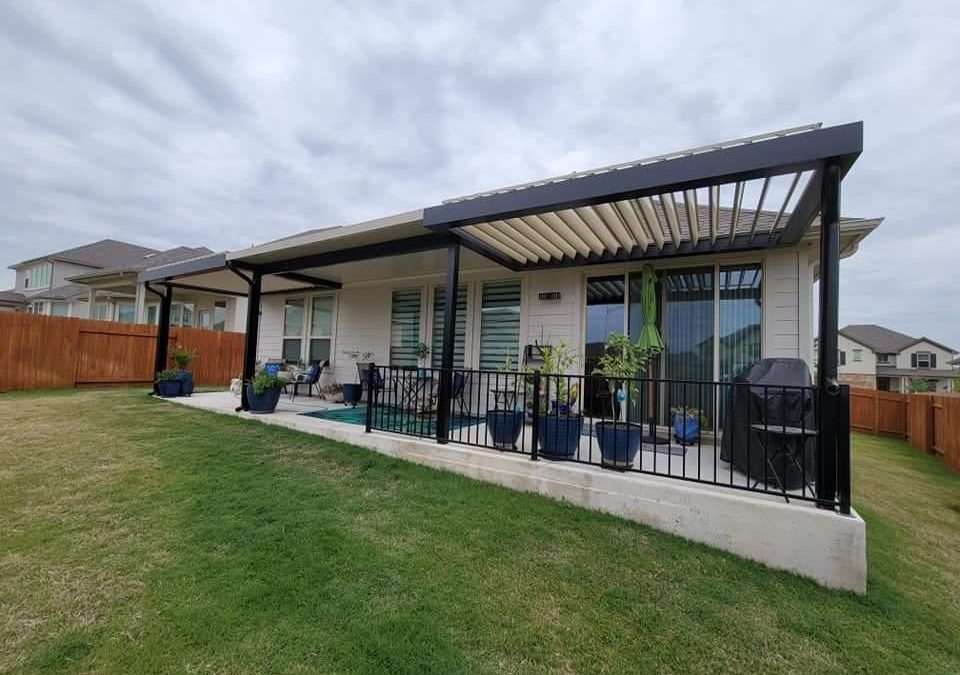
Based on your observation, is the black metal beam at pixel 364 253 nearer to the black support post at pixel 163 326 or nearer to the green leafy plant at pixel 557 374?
the green leafy plant at pixel 557 374

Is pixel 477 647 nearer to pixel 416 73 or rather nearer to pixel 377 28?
pixel 377 28

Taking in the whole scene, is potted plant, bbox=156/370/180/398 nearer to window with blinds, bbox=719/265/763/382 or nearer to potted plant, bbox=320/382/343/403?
potted plant, bbox=320/382/343/403

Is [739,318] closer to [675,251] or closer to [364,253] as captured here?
[675,251]

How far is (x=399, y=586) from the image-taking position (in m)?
2.30

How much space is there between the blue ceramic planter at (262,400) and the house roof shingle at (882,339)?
43.2 meters

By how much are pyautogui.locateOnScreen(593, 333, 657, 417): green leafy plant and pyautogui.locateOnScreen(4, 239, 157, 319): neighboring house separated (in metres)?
23.0

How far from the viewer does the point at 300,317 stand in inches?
371

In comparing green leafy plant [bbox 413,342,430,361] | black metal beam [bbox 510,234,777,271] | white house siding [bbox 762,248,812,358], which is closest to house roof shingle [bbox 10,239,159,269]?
green leafy plant [bbox 413,342,430,361]

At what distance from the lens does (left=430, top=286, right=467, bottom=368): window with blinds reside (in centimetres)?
689

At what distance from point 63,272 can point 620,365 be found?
96.1 feet

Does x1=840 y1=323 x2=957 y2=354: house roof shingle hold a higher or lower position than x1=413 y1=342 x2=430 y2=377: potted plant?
higher

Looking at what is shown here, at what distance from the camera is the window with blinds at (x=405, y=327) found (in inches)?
295

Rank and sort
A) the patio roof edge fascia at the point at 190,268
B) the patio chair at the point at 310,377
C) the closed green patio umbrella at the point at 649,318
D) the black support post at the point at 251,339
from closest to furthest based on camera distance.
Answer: the closed green patio umbrella at the point at 649,318 < the black support post at the point at 251,339 < the patio roof edge fascia at the point at 190,268 < the patio chair at the point at 310,377

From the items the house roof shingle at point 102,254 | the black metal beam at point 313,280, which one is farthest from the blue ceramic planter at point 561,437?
the house roof shingle at point 102,254
